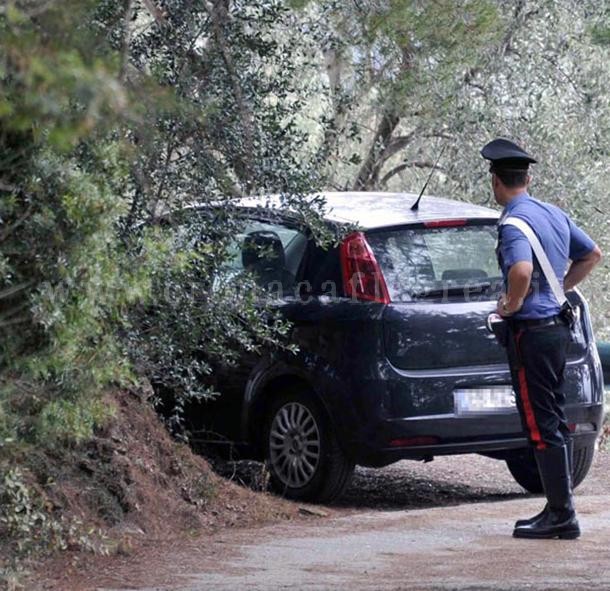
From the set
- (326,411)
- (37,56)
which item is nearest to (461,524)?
(326,411)

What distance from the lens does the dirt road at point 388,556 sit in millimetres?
6926

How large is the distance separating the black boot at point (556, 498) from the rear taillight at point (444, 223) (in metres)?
1.89

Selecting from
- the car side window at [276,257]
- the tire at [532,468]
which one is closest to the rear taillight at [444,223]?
the car side window at [276,257]

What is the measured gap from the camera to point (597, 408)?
9.58m

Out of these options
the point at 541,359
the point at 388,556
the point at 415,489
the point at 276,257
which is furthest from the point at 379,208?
the point at 388,556

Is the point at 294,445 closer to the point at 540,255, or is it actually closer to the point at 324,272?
the point at 324,272

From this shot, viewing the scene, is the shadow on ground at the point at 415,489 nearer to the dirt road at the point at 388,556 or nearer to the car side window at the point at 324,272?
the dirt road at the point at 388,556

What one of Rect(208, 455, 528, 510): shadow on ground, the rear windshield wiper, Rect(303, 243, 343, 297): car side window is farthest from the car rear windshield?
Rect(208, 455, 528, 510): shadow on ground

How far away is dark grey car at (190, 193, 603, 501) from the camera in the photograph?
9.00 meters

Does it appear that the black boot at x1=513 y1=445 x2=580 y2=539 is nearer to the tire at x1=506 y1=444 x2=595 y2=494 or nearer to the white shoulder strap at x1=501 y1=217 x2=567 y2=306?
the white shoulder strap at x1=501 y1=217 x2=567 y2=306

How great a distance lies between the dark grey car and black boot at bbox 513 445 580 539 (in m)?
1.16

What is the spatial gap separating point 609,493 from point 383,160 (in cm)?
527

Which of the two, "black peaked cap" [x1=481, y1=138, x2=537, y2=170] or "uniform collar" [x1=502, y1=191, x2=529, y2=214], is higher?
"black peaked cap" [x1=481, y1=138, x2=537, y2=170]

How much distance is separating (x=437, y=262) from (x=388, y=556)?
2.27 m
